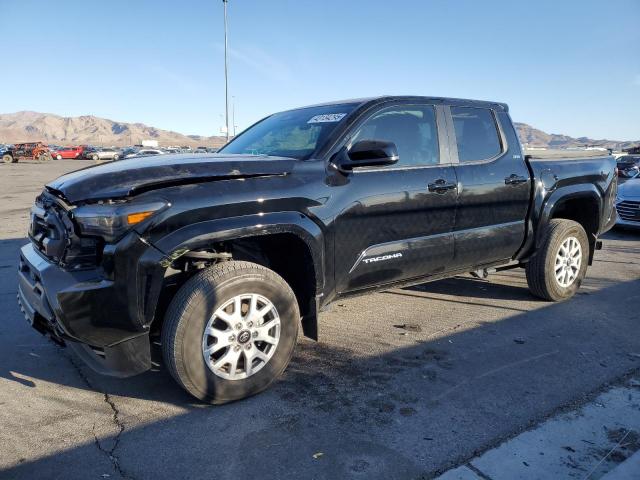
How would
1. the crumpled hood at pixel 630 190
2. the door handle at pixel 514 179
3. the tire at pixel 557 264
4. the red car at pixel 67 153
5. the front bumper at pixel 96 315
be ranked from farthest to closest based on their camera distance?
the red car at pixel 67 153 < the crumpled hood at pixel 630 190 < the tire at pixel 557 264 < the door handle at pixel 514 179 < the front bumper at pixel 96 315

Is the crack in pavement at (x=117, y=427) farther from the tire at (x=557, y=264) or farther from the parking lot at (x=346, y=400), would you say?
the tire at (x=557, y=264)

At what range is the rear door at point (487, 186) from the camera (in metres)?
4.24

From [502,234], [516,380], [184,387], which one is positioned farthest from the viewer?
[502,234]

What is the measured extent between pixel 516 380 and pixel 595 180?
2847 mm

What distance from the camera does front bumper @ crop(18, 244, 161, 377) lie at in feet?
8.85

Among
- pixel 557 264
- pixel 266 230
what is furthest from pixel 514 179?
pixel 266 230

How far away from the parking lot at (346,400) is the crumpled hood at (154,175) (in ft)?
4.36

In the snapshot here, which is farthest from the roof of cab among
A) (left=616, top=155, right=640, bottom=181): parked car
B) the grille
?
(left=616, top=155, right=640, bottom=181): parked car

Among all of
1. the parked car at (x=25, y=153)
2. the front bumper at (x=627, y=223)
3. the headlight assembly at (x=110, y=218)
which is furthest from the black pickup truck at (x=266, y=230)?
the parked car at (x=25, y=153)

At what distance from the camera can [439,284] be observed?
5.94 m

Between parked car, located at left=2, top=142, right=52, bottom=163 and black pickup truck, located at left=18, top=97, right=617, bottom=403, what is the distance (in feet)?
151

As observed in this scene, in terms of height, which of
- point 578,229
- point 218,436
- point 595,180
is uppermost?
point 595,180

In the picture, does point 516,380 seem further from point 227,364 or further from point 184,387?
point 184,387

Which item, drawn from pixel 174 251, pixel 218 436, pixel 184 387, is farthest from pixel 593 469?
pixel 174 251
